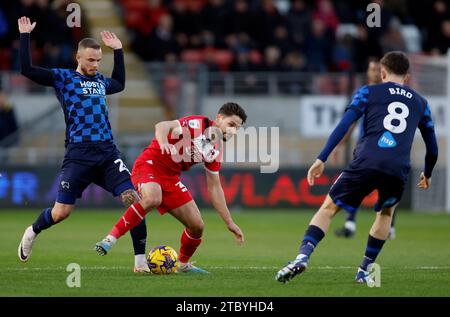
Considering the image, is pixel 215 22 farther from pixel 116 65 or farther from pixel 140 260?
pixel 140 260

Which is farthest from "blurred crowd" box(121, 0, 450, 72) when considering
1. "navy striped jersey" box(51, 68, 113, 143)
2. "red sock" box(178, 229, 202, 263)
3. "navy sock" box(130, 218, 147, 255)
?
"navy sock" box(130, 218, 147, 255)

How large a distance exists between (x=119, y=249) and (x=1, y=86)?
330 inches

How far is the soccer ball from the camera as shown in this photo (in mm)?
9430

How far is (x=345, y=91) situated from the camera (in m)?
20.5

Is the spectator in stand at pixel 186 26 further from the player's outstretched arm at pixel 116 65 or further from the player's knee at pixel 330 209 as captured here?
the player's knee at pixel 330 209

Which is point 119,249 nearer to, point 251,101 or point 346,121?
point 346,121

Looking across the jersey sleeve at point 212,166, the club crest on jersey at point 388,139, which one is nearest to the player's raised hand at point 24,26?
the jersey sleeve at point 212,166

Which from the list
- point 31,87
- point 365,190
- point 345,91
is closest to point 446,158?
point 345,91

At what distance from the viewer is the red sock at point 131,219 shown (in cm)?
907

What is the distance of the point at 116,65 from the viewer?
33.9 feet

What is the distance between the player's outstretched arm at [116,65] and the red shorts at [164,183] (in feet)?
3.33

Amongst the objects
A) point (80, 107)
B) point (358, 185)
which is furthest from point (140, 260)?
point (358, 185)

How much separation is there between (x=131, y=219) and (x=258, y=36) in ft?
44.3

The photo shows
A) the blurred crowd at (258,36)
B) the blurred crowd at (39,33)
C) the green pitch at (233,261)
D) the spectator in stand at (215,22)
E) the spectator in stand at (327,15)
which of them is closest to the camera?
the green pitch at (233,261)
